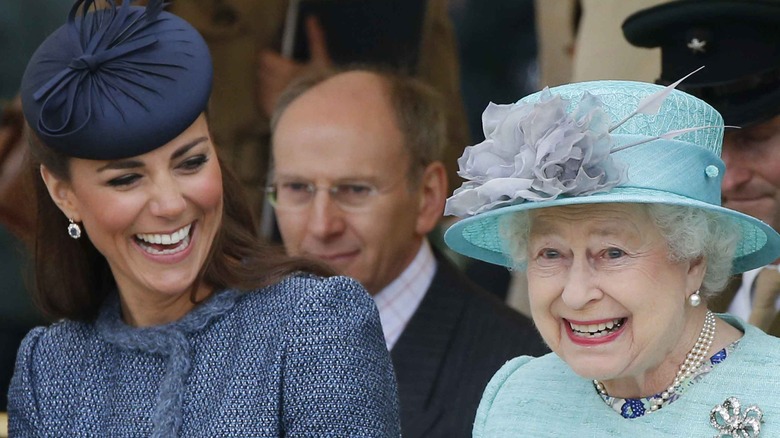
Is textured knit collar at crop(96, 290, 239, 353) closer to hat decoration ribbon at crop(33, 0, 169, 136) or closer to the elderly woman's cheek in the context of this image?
hat decoration ribbon at crop(33, 0, 169, 136)

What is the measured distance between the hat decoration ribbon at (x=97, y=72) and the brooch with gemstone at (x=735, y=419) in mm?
1281

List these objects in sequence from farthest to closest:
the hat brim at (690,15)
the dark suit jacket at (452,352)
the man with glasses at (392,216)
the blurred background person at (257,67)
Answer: the blurred background person at (257,67), the man with glasses at (392,216), the dark suit jacket at (452,352), the hat brim at (690,15)

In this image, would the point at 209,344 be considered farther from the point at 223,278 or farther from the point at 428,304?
the point at 428,304

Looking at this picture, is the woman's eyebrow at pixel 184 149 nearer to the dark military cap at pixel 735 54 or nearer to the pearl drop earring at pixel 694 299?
the pearl drop earring at pixel 694 299

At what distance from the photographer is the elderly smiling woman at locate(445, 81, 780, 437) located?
245 centimetres

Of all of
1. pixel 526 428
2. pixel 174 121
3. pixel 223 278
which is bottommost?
pixel 526 428

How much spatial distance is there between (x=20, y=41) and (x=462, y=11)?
1.57m

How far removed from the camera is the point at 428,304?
423 cm

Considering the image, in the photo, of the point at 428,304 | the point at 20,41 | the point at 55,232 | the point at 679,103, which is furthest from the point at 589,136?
the point at 20,41

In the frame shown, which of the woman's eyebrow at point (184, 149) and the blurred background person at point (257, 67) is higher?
the woman's eyebrow at point (184, 149)

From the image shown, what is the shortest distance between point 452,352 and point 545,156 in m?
1.69

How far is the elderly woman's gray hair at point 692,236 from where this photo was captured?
249 cm

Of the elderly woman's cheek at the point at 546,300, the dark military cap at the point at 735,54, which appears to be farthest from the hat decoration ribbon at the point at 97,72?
the dark military cap at the point at 735,54

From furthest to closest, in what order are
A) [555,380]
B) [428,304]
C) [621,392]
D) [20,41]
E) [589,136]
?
[20,41], [428,304], [555,380], [621,392], [589,136]
